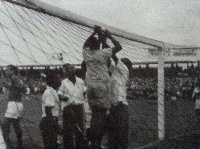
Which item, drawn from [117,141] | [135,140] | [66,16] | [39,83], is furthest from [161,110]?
[39,83]

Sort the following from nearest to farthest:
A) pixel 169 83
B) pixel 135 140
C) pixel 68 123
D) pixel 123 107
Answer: pixel 123 107, pixel 68 123, pixel 135 140, pixel 169 83

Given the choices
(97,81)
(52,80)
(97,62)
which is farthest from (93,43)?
(52,80)

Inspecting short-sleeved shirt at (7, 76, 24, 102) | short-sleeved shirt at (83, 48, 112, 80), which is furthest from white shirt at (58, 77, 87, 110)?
short-sleeved shirt at (83, 48, 112, 80)

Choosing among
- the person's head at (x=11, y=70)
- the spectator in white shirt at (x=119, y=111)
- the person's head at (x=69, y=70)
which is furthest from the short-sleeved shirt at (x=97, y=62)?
the person's head at (x=11, y=70)

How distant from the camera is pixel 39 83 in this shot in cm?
3431

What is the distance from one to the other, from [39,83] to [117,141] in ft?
98.7

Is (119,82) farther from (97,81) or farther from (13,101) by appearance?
(13,101)

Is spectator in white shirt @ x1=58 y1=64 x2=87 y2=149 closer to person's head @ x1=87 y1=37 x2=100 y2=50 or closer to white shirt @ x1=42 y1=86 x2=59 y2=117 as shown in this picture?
white shirt @ x1=42 y1=86 x2=59 y2=117

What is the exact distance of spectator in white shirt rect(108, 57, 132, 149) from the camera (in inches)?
193

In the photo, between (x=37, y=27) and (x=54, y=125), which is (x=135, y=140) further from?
(x=37, y=27)

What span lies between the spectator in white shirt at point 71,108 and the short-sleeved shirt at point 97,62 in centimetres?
102

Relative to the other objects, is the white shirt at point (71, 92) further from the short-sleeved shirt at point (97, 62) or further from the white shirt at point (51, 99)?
the short-sleeved shirt at point (97, 62)

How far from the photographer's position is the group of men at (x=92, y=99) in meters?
4.47

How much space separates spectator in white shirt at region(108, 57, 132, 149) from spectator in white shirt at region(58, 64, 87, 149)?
0.66m
